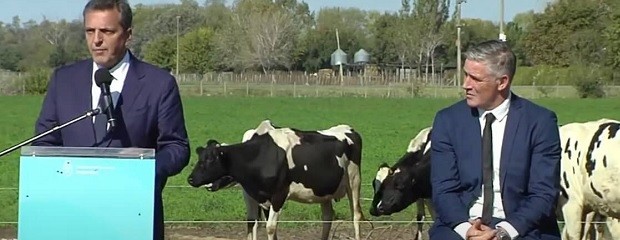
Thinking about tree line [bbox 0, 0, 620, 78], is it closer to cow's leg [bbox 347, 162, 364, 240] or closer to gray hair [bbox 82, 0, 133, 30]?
cow's leg [bbox 347, 162, 364, 240]

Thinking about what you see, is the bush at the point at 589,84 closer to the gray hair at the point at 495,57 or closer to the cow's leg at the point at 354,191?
the cow's leg at the point at 354,191

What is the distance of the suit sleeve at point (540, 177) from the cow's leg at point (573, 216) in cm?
597

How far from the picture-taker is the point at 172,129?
4094 millimetres

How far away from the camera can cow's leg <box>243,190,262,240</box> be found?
11.8m

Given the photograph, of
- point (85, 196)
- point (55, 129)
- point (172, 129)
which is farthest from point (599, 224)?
point (85, 196)

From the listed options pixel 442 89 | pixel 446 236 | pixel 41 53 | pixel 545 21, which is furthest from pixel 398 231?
pixel 41 53

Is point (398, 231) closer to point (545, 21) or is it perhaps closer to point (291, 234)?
point (291, 234)

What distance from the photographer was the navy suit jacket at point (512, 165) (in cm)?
459

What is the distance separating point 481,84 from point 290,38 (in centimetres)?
9998

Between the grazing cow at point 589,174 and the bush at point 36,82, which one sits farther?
the bush at point 36,82

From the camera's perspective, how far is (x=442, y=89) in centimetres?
6919

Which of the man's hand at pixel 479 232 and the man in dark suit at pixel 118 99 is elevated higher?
the man in dark suit at pixel 118 99

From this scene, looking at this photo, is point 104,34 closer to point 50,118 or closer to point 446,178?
point 50,118

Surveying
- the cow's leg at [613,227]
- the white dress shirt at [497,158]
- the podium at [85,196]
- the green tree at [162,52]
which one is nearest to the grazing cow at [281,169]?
the cow's leg at [613,227]
